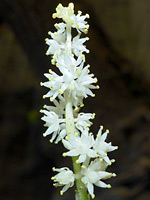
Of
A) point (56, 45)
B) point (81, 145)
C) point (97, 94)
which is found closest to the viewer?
point (81, 145)

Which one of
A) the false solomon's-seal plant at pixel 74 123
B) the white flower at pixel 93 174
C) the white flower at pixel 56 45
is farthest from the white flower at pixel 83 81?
the white flower at pixel 93 174

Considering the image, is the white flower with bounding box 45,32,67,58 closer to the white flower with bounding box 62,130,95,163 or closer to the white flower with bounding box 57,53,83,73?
the white flower with bounding box 57,53,83,73

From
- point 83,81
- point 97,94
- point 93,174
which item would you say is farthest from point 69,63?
point 97,94

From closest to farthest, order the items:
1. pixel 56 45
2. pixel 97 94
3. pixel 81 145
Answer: pixel 81 145, pixel 56 45, pixel 97 94

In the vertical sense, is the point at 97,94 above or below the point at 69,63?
above

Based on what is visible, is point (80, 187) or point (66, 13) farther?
point (66, 13)

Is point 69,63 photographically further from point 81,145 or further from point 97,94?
point 97,94
